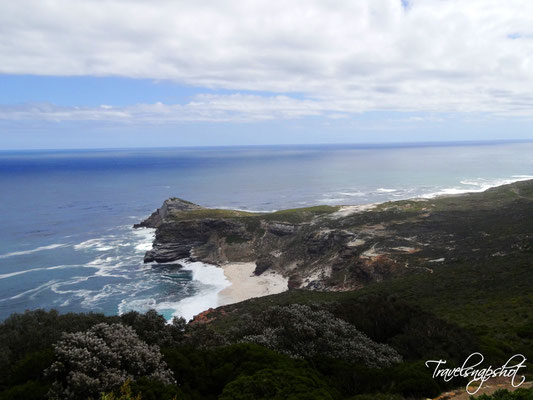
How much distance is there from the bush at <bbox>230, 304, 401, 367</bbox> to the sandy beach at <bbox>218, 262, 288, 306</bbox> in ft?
109

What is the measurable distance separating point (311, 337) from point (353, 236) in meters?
42.5

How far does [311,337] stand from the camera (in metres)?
16.9

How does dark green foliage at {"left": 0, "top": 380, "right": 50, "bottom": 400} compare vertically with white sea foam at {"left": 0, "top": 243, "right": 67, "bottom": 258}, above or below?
above

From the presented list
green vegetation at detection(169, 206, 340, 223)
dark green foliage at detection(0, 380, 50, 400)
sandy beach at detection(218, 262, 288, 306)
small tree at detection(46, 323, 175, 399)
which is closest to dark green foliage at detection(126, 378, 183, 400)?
small tree at detection(46, 323, 175, 399)

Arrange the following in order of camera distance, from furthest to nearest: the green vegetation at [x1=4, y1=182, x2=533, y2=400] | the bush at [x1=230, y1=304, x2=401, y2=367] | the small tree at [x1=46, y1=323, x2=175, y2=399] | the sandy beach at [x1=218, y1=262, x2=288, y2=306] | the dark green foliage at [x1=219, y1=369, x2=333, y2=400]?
the sandy beach at [x1=218, y1=262, x2=288, y2=306] < the bush at [x1=230, y1=304, x2=401, y2=367] < the green vegetation at [x1=4, y1=182, x2=533, y2=400] < the dark green foliage at [x1=219, y1=369, x2=333, y2=400] < the small tree at [x1=46, y1=323, x2=175, y2=399]

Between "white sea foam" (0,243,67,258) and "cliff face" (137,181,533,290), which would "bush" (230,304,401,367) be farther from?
"white sea foam" (0,243,67,258)

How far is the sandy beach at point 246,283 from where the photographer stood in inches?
2092

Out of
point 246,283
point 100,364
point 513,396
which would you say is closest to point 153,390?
point 100,364

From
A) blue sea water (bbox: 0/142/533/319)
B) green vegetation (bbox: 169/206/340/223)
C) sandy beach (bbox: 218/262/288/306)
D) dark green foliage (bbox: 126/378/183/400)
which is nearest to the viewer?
dark green foliage (bbox: 126/378/183/400)

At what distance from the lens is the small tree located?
1120 cm

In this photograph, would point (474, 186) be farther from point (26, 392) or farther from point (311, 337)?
point (26, 392)

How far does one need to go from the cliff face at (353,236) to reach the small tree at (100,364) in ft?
118

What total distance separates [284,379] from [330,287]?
37310 mm

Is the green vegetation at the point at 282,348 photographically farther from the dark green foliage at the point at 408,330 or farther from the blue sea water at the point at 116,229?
the blue sea water at the point at 116,229
